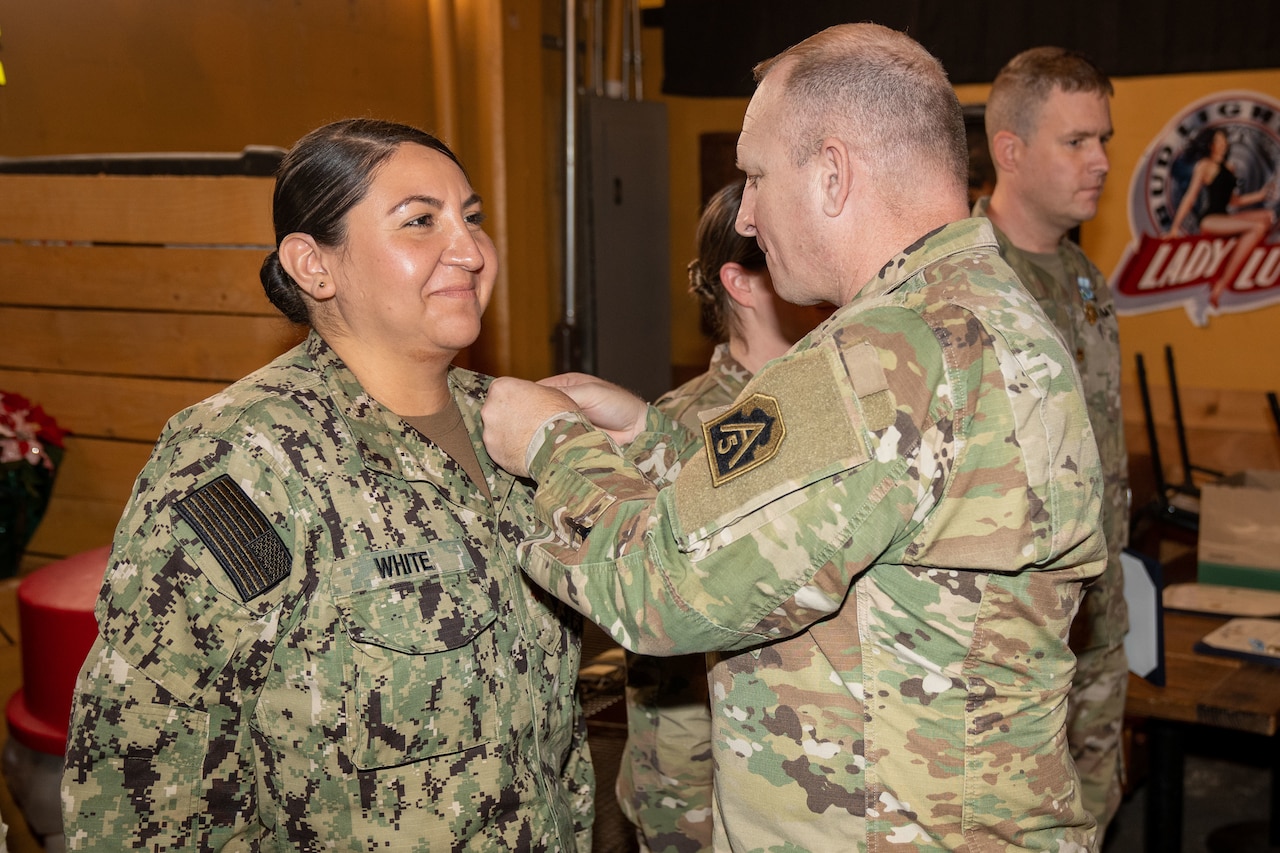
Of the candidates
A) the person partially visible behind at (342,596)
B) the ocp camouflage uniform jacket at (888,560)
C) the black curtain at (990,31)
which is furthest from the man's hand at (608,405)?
the black curtain at (990,31)

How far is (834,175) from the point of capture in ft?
4.03

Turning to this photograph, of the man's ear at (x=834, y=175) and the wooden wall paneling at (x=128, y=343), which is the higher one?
the man's ear at (x=834, y=175)

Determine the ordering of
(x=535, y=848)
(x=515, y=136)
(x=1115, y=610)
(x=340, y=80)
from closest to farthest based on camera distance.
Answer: (x=535, y=848)
(x=1115, y=610)
(x=340, y=80)
(x=515, y=136)

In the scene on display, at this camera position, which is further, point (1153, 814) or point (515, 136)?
point (515, 136)

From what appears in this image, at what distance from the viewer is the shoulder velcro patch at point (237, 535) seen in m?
1.28

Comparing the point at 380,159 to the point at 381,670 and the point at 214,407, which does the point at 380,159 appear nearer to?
the point at 214,407

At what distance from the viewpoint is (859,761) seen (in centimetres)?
119

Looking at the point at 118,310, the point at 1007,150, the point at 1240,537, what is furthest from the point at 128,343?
the point at 1240,537

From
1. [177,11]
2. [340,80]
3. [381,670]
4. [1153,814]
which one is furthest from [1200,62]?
[381,670]

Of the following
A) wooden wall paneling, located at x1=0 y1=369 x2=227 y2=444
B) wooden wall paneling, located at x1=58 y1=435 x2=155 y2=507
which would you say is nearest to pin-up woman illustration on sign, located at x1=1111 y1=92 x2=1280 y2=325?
wooden wall paneling, located at x1=0 y1=369 x2=227 y2=444

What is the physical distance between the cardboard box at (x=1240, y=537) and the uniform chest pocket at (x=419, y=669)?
8.01 feet

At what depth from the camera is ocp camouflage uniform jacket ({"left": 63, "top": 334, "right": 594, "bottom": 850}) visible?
127 centimetres

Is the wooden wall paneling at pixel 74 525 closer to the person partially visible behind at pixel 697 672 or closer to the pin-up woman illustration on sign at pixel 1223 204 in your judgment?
the person partially visible behind at pixel 697 672

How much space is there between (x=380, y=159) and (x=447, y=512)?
0.48m
